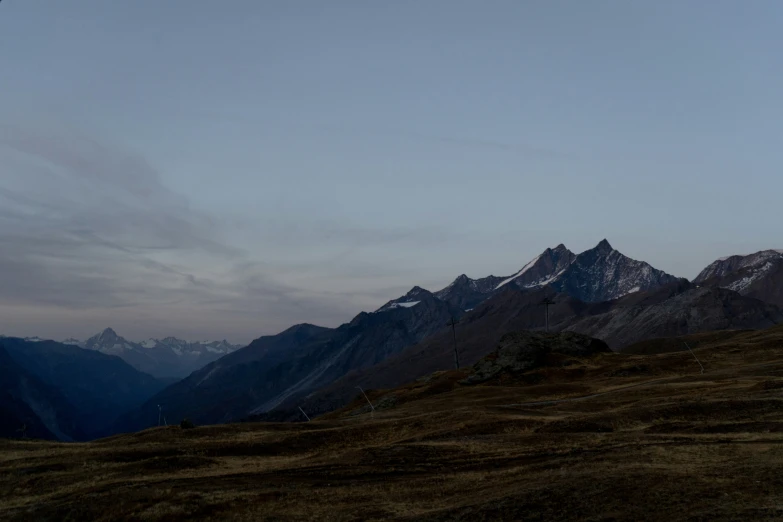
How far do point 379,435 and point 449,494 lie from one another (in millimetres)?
26741

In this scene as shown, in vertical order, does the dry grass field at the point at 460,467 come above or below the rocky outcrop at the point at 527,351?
below

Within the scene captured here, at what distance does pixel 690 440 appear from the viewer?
40750 mm

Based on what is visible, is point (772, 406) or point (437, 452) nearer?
point (437, 452)

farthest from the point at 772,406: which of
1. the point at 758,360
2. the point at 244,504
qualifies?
the point at 758,360

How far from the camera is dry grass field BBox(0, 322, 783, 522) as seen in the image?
27.0 meters

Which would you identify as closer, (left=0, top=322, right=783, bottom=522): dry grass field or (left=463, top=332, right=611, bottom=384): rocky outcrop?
(left=0, top=322, right=783, bottom=522): dry grass field

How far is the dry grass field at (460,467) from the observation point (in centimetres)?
2700

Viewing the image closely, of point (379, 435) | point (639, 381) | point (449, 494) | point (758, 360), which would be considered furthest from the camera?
point (758, 360)

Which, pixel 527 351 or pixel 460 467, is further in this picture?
pixel 527 351

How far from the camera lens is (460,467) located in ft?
129

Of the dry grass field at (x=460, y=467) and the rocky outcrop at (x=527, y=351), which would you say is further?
the rocky outcrop at (x=527, y=351)

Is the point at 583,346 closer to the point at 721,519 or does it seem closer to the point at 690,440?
the point at 690,440

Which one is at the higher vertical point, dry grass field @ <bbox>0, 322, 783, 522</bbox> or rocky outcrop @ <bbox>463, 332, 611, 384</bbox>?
rocky outcrop @ <bbox>463, 332, 611, 384</bbox>

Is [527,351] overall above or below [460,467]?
above
